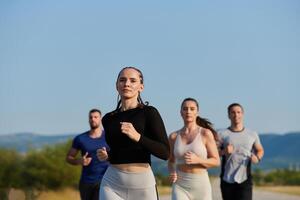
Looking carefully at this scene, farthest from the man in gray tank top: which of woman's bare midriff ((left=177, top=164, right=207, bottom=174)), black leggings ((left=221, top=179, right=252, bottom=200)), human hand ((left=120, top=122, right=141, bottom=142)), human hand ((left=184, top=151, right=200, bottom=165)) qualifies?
human hand ((left=120, top=122, right=141, bottom=142))

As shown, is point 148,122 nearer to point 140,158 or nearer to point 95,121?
point 140,158

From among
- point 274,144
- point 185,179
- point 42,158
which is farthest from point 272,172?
point 274,144

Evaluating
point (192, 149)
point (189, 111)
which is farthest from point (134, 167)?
point (189, 111)

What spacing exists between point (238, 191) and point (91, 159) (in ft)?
6.93

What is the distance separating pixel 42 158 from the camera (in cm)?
2317

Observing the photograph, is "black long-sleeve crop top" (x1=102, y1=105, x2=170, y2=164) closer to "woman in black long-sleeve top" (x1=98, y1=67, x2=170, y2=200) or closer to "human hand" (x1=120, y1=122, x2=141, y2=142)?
"woman in black long-sleeve top" (x1=98, y1=67, x2=170, y2=200)

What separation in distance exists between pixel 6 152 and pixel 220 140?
11551 mm

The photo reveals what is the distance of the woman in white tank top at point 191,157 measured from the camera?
9.11m

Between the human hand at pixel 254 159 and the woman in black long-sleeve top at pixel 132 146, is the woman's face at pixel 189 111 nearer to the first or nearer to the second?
the human hand at pixel 254 159

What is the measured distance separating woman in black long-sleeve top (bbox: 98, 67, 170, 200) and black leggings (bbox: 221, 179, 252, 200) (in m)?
5.16

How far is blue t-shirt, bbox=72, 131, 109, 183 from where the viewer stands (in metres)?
11.7

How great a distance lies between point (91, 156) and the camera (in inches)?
466

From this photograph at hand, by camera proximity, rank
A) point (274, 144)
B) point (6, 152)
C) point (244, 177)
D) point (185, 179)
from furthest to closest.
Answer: point (274, 144) < point (6, 152) < point (244, 177) < point (185, 179)

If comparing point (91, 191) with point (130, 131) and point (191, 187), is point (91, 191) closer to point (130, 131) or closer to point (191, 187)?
point (191, 187)
